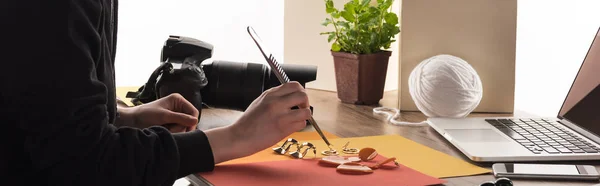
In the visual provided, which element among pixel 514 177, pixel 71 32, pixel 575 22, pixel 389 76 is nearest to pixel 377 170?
pixel 514 177

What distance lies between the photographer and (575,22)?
217 centimetres

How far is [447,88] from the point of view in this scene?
5.04 ft

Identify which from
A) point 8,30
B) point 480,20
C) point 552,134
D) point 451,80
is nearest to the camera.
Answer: point 8,30

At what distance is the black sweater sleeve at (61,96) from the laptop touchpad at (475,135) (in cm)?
59

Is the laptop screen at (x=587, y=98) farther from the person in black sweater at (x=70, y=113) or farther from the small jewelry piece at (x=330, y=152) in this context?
the person in black sweater at (x=70, y=113)

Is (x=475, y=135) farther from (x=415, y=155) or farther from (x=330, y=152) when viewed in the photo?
(x=330, y=152)

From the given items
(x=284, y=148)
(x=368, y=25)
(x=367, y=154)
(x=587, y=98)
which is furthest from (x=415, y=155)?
(x=368, y=25)

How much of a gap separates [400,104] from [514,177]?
2.20 feet

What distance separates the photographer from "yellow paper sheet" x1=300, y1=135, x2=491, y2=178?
1126 mm

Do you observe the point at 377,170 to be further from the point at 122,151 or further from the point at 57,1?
the point at 57,1

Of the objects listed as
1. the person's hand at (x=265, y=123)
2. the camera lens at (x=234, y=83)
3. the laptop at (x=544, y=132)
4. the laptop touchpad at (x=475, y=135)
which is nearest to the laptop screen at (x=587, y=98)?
the laptop at (x=544, y=132)

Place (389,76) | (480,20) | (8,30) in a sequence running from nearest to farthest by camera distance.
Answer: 1. (8,30)
2. (480,20)
3. (389,76)

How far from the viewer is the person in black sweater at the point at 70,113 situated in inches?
34.2

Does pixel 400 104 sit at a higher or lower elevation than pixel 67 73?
lower
